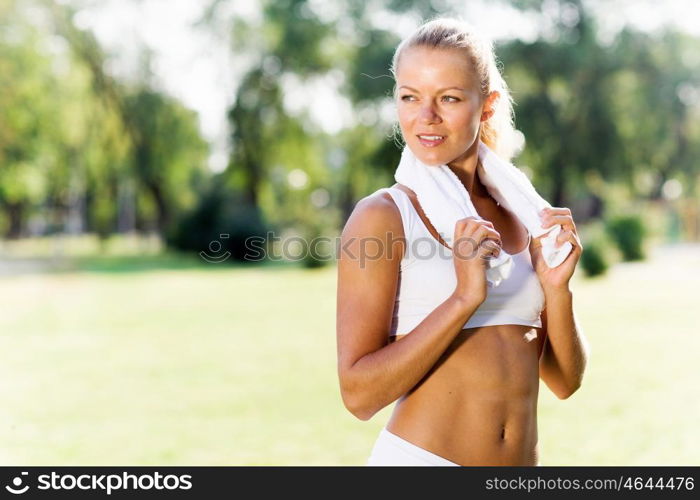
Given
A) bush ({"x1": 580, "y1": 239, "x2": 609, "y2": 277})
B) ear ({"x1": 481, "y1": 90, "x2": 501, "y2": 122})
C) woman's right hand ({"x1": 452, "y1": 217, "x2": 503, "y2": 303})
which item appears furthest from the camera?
bush ({"x1": 580, "y1": 239, "x2": 609, "y2": 277})

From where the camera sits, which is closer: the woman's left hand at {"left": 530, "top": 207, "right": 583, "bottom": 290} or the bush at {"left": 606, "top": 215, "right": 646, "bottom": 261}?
the woman's left hand at {"left": 530, "top": 207, "right": 583, "bottom": 290}

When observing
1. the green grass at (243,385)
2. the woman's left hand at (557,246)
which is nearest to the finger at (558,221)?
the woman's left hand at (557,246)

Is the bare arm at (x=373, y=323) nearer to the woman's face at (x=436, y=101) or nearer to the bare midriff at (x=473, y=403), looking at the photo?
the bare midriff at (x=473, y=403)

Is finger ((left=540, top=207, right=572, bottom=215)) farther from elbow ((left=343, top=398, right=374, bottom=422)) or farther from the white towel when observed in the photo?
elbow ((left=343, top=398, right=374, bottom=422))

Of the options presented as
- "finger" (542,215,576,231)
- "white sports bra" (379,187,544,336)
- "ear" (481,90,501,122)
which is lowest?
"white sports bra" (379,187,544,336)

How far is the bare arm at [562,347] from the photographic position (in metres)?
2.26

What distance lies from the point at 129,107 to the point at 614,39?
22328mm

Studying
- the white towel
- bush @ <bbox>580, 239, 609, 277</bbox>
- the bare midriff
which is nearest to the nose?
the white towel

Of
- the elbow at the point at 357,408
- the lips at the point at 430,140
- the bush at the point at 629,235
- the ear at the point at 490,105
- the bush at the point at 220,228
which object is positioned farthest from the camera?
the bush at the point at 220,228

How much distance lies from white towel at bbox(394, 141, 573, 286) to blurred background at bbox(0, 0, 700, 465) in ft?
15.5

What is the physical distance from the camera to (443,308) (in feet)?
6.46

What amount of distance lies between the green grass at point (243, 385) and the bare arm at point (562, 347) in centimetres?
449

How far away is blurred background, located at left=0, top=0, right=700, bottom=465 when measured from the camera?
8.27 metres
